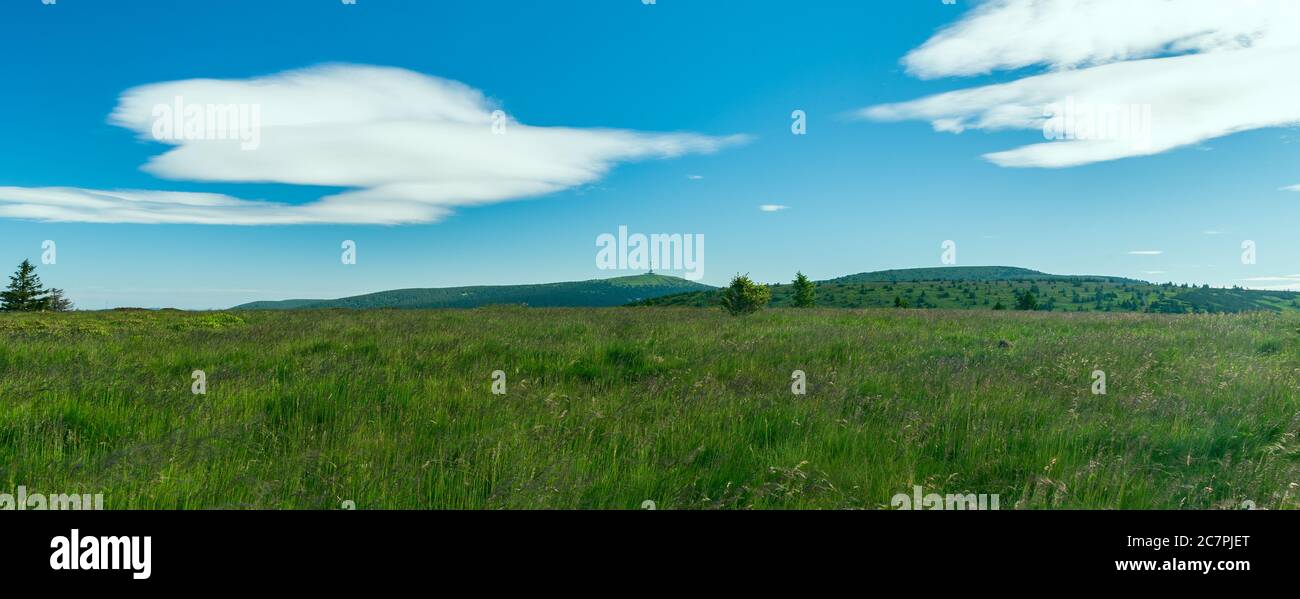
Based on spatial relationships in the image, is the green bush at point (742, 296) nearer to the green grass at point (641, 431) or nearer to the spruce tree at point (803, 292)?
the green grass at point (641, 431)

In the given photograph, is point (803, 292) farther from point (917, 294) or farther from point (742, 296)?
point (917, 294)

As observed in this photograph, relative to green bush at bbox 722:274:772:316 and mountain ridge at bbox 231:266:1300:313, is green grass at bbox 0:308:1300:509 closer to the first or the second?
green bush at bbox 722:274:772:316

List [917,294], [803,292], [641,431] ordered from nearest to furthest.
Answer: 1. [641,431]
2. [803,292]
3. [917,294]

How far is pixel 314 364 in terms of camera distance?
7012 millimetres

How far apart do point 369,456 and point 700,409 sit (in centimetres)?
276

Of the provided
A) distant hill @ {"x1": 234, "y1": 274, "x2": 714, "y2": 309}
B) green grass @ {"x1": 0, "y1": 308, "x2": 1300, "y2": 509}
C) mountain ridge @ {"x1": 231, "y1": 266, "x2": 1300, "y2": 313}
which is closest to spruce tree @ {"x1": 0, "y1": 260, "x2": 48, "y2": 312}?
mountain ridge @ {"x1": 231, "y1": 266, "x2": 1300, "y2": 313}

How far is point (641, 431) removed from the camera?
4184mm

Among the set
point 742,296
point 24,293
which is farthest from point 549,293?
point 742,296

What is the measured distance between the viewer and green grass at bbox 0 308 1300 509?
315 centimetres

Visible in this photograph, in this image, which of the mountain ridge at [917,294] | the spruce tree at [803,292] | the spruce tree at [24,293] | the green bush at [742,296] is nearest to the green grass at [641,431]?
the green bush at [742,296]

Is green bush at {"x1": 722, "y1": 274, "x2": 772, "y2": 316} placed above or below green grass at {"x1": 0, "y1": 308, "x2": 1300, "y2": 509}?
above

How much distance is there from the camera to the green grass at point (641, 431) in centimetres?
315

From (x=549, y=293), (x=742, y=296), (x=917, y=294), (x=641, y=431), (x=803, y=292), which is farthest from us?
(x=549, y=293)
